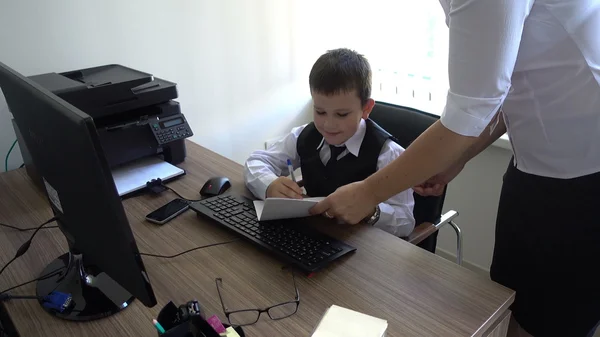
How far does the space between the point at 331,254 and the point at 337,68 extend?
1.98ft

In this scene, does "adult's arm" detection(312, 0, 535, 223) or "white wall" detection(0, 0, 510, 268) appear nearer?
"adult's arm" detection(312, 0, 535, 223)

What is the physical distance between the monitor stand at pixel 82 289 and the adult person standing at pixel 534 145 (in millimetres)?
498

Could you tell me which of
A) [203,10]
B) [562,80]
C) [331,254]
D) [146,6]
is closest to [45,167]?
[331,254]

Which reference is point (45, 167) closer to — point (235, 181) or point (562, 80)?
point (235, 181)

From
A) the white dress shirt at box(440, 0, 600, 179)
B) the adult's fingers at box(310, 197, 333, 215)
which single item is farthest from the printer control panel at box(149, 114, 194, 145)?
the white dress shirt at box(440, 0, 600, 179)

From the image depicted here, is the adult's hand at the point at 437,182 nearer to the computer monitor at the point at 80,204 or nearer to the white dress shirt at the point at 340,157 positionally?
the white dress shirt at the point at 340,157

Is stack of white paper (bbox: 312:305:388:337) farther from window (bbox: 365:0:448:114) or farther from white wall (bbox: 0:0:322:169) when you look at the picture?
window (bbox: 365:0:448:114)

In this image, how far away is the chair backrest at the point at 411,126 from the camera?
4.65 feet

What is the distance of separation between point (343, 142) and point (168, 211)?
0.56m

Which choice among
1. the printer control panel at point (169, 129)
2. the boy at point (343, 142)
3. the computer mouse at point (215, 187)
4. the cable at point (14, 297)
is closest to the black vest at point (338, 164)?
the boy at point (343, 142)

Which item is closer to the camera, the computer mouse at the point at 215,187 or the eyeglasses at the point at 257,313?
the eyeglasses at the point at 257,313

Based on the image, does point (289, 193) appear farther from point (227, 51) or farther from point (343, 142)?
point (227, 51)

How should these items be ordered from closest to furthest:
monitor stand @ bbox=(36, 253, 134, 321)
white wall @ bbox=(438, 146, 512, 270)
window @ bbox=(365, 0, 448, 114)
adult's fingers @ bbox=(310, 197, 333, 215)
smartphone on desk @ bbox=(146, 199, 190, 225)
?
1. monitor stand @ bbox=(36, 253, 134, 321)
2. adult's fingers @ bbox=(310, 197, 333, 215)
3. smartphone on desk @ bbox=(146, 199, 190, 225)
4. white wall @ bbox=(438, 146, 512, 270)
5. window @ bbox=(365, 0, 448, 114)

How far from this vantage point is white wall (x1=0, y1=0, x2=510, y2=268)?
161cm
